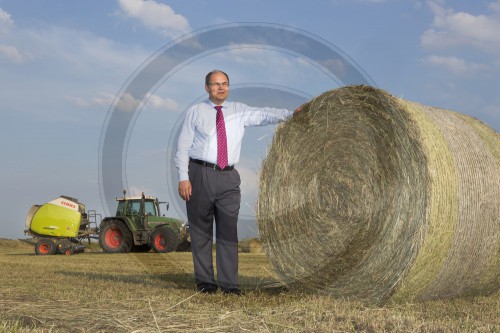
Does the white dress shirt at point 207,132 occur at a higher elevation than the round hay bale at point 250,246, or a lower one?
higher

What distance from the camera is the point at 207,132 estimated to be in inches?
240

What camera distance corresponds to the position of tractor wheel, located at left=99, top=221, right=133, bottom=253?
1991cm

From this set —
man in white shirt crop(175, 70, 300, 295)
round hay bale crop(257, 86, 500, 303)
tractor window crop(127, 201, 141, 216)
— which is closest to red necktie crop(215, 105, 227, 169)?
man in white shirt crop(175, 70, 300, 295)

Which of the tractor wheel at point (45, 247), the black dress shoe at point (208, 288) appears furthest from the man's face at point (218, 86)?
the tractor wheel at point (45, 247)

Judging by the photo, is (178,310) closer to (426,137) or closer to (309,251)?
(309,251)

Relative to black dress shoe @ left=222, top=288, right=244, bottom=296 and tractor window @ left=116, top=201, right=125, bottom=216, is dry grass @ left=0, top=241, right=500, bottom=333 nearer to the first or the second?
black dress shoe @ left=222, top=288, right=244, bottom=296

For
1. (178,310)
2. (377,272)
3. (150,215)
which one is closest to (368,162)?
(377,272)

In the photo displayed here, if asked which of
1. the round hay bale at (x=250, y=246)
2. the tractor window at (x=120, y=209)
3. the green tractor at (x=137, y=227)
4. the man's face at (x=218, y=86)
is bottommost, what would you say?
the round hay bale at (x=250, y=246)

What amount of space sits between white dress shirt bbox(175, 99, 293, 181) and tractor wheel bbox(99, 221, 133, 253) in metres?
14.2

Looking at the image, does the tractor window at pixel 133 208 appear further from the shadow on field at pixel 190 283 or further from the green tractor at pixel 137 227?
the shadow on field at pixel 190 283

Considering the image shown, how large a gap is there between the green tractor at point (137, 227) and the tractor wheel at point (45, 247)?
5.15 ft

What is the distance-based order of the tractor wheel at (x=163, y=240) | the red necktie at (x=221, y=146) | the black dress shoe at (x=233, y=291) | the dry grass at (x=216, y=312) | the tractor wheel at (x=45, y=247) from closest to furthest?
the dry grass at (x=216, y=312) → the red necktie at (x=221, y=146) → the black dress shoe at (x=233, y=291) → the tractor wheel at (x=163, y=240) → the tractor wheel at (x=45, y=247)

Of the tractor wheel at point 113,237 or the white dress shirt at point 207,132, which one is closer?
the white dress shirt at point 207,132

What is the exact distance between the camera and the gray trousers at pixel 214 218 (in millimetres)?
Answer: 6117
